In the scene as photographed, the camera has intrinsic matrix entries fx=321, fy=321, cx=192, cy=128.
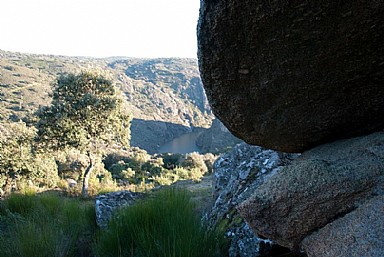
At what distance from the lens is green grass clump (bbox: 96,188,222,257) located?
2.66m

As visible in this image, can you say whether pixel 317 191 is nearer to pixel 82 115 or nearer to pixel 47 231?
pixel 47 231

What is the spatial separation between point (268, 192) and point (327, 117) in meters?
0.61

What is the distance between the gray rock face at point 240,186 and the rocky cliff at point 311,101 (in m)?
1.01

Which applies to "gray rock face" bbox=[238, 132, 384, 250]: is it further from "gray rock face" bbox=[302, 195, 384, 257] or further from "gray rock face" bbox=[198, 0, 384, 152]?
"gray rock face" bbox=[198, 0, 384, 152]

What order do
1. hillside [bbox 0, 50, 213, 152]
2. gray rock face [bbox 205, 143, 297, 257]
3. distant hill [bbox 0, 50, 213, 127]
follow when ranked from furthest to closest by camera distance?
hillside [bbox 0, 50, 213, 152]
distant hill [bbox 0, 50, 213, 127]
gray rock face [bbox 205, 143, 297, 257]

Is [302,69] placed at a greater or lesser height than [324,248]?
greater

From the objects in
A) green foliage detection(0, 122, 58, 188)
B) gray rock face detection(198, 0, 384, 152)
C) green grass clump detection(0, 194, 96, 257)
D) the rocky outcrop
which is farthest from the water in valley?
gray rock face detection(198, 0, 384, 152)

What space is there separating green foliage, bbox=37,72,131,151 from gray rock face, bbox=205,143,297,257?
913 cm

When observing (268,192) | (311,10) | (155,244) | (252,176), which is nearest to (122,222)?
(155,244)

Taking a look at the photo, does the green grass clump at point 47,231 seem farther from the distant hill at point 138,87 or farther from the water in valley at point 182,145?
the water in valley at point 182,145

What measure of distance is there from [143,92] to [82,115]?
275 ft

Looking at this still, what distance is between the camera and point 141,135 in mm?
75125

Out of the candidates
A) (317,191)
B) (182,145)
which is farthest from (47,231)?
(182,145)

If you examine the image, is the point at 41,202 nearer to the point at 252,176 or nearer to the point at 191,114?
the point at 252,176
